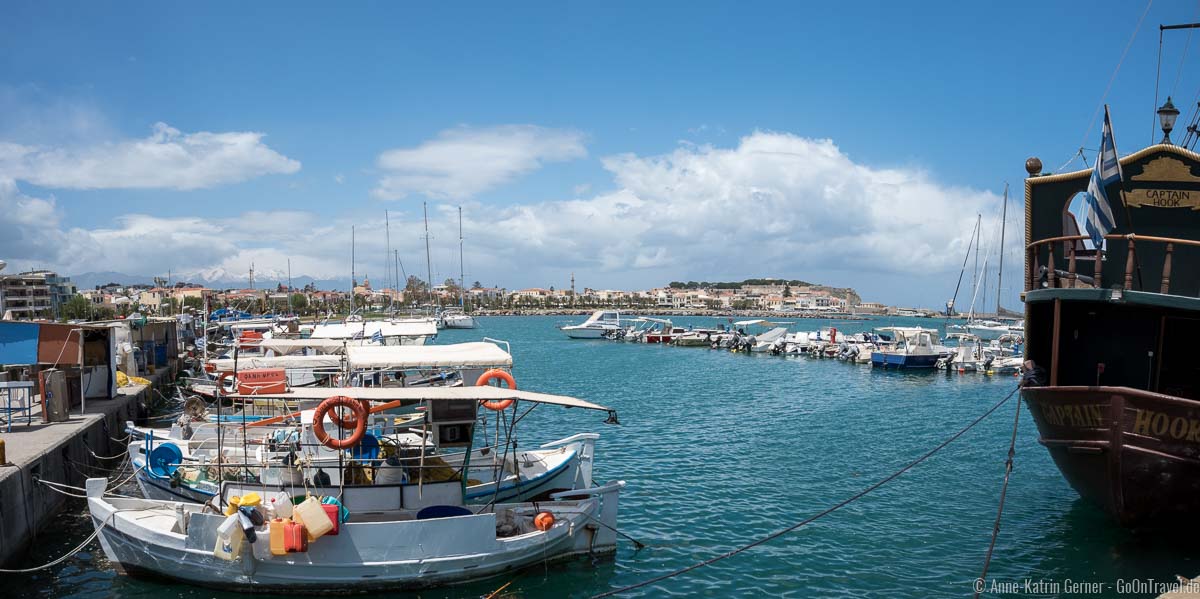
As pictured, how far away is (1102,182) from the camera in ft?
37.6

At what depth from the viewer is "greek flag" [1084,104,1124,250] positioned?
443 inches

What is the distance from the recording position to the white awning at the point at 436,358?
14.3 metres

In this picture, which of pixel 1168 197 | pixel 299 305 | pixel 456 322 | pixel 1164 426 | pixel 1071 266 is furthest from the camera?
pixel 299 305

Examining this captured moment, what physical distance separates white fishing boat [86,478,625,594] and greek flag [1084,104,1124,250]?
9.74m

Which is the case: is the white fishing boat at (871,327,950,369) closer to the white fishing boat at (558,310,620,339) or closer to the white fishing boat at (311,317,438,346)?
the white fishing boat at (311,317,438,346)

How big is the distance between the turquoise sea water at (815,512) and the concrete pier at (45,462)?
1.89ft

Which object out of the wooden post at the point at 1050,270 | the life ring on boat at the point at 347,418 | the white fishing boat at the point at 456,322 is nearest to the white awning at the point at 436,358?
the life ring on boat at the point at 347,418

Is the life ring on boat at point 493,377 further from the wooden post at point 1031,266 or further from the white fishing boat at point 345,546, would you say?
the wooden post at point 1031,266

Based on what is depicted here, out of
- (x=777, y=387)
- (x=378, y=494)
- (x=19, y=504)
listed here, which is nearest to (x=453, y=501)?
(x=378, y=494)

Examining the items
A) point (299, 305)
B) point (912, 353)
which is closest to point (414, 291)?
point (299, 305)

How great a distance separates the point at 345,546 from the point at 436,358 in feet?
15.7

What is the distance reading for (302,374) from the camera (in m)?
30.2

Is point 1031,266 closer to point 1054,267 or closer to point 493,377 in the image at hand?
point 1054,267

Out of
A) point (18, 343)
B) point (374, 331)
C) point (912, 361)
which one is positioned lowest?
point (912, 361)
